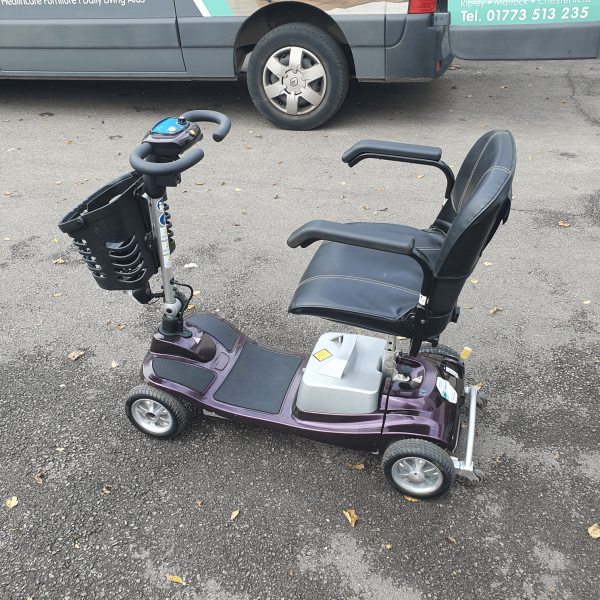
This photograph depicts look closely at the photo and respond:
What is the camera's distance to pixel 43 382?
3.12m

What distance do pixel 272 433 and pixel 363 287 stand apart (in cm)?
93

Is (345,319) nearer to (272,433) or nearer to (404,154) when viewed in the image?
(272,433)

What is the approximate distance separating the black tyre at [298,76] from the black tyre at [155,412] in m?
4.12

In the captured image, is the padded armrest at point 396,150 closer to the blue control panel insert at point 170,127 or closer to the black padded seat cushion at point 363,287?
the black padded seat cushion at point 363,287

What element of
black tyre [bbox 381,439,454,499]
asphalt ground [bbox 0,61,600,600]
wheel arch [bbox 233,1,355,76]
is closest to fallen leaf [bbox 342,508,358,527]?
asphalt ground [bbox 0,61,600,600]

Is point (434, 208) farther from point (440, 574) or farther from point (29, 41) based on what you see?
point (29, 41)

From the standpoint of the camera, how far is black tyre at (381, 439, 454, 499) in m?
2.32

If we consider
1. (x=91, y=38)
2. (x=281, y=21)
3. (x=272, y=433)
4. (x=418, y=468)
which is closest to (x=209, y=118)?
(x=272, y=433)

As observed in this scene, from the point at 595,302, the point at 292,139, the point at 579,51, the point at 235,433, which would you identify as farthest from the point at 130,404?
the point at 579,51

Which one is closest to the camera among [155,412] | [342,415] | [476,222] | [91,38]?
[476,222]

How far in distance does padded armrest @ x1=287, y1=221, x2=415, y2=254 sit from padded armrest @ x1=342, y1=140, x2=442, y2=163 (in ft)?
2.64

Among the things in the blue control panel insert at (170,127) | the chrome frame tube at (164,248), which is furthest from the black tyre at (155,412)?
the blue control panel insert at (170,127)

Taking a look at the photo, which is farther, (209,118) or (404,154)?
(404,154)

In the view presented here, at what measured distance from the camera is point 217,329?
9.73 ft
